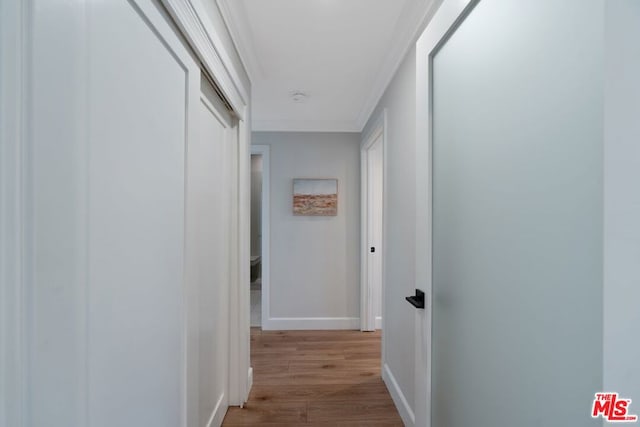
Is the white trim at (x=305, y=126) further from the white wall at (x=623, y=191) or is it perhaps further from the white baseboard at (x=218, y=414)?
the white wall at (x=623, y=191)

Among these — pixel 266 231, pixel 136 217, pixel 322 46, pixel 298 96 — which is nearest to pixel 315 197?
pixel 266 231

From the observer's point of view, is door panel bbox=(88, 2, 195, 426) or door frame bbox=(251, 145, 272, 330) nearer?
door panel bbox=(88, 2, 195, 426)

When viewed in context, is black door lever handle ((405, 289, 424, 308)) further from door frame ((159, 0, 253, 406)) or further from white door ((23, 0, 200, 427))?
door frame ((159, 0, 253, 406))

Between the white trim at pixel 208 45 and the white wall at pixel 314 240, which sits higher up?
the white trim at pixel 208 45

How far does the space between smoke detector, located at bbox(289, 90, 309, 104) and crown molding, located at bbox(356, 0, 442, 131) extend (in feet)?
1.96

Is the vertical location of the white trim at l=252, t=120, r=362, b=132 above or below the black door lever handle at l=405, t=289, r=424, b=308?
above

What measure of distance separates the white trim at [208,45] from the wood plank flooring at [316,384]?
2021 millimetres

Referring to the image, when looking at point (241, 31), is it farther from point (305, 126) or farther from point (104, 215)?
point (305, 126)

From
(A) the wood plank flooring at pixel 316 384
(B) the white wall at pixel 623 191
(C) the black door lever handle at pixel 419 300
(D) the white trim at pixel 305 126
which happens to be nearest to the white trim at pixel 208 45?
(B) the white wall at pixel 623 191

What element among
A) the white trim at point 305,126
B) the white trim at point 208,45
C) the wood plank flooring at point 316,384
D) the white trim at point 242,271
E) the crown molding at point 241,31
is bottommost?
the wood plank flooring at point 316,384

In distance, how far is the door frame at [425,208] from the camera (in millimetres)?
1180

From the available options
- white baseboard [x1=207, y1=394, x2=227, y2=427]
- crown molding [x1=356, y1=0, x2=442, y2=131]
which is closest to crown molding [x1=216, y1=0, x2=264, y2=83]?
crown molding [x1=356, y1=0, x2=442, y2=131]

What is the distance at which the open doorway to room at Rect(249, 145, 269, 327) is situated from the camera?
3648 millimetres

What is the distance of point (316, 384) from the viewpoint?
2471 mm
